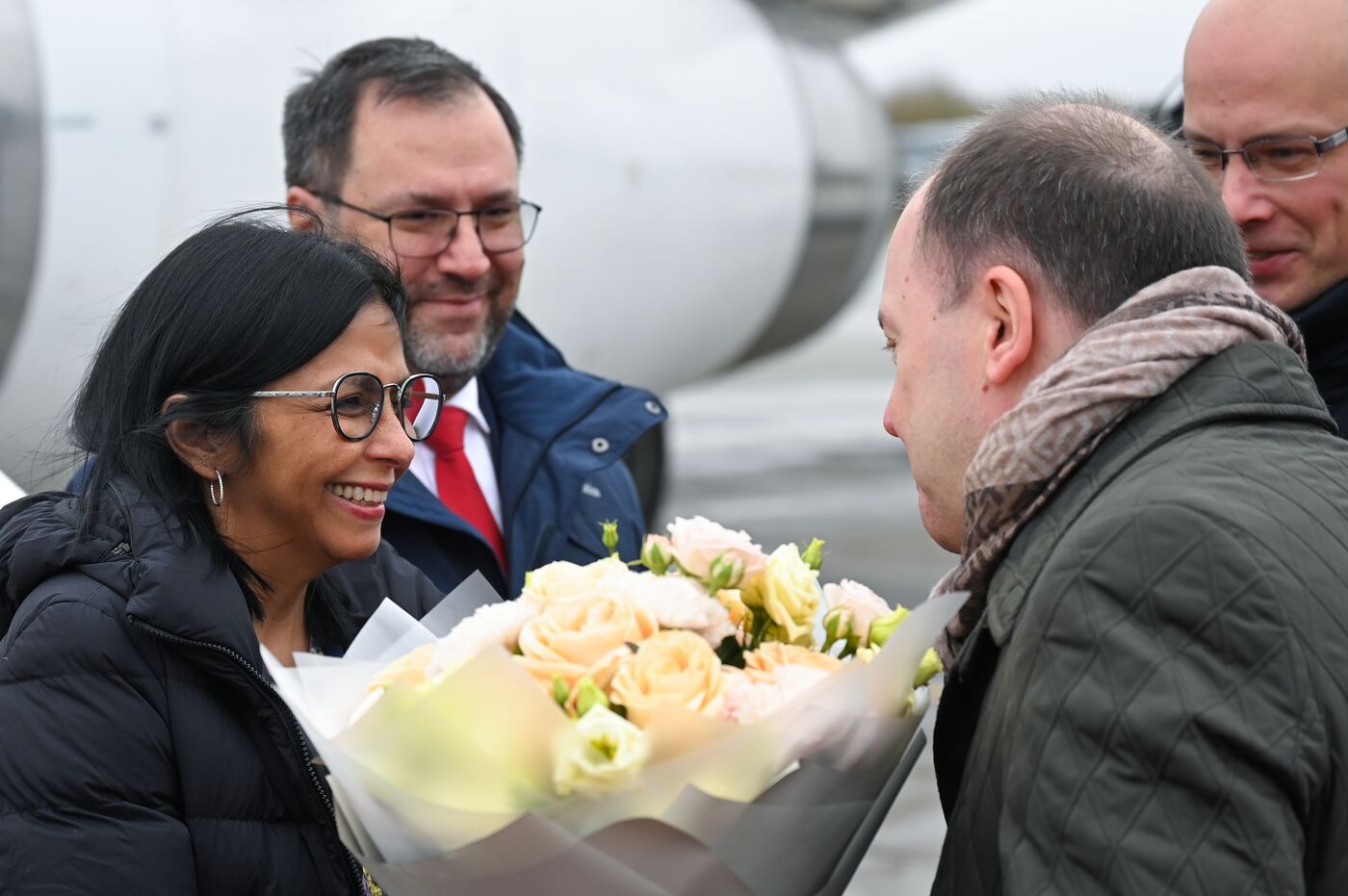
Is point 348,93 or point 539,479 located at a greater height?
point 348,93

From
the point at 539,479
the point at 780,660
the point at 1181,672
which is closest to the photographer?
the point at 1181,672

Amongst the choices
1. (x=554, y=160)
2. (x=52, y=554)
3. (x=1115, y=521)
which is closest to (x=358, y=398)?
(x=52, y=554)

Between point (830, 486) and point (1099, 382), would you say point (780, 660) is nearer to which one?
point (1099, 382)

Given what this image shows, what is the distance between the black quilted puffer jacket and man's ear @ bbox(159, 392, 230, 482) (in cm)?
10

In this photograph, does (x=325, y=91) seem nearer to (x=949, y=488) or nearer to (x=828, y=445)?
(x=949, y=488)

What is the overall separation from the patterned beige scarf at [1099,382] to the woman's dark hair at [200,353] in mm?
969

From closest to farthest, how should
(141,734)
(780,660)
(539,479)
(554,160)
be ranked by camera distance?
(780,660) < (141,734) < (539,479) < (554,160)

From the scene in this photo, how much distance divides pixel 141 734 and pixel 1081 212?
1.19 metres

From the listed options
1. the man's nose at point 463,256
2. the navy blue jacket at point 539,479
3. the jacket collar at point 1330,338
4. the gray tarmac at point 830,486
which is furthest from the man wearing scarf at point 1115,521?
the gray tarmac at point 830,486

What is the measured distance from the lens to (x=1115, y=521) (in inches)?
53.7

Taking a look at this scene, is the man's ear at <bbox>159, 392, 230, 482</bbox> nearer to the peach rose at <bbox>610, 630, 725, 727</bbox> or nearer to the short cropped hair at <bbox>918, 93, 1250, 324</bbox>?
the peach rose at <bbox>610, 630, 725, 727</bbox>

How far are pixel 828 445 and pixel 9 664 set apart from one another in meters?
11.6

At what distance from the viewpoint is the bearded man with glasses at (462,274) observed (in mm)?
3072

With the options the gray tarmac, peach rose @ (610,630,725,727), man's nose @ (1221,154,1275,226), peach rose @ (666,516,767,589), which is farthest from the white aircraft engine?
man's nose @ (1221,154,1275,226)
